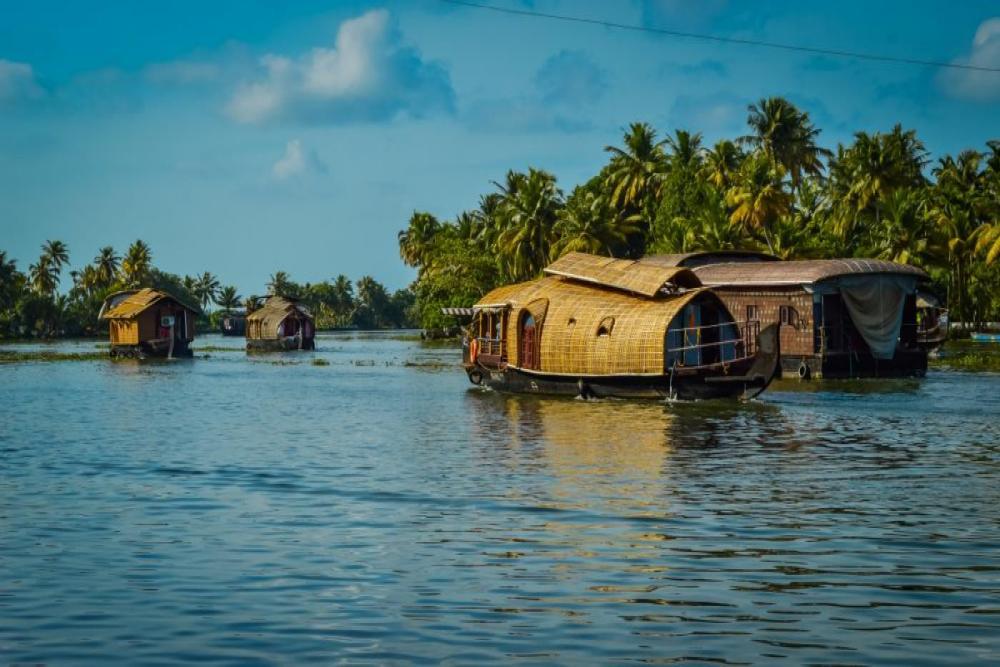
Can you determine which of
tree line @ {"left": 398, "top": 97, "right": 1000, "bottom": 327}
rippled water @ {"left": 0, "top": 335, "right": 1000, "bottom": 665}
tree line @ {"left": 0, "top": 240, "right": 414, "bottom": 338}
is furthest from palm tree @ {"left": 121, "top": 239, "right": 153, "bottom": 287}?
rippled water @ {"left": 0, "top": 335, "right": 1000, "bottom": 665}

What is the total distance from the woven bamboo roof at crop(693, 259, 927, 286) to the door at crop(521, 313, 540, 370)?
28.4ft

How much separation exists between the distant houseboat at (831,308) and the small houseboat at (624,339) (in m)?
4.98

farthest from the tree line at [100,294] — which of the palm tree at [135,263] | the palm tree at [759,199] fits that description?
the palm tree at [759,199]

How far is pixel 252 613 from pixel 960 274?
219 feet

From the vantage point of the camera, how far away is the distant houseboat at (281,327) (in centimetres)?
8438

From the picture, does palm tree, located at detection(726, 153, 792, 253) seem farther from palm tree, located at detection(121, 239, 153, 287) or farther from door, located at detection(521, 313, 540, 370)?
palm tree, located at detection(121, 239, 153, 287)

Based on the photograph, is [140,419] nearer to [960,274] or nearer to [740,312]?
[740,312]

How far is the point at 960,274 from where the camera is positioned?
69.6 m

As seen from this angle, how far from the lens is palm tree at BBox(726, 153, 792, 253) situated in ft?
212


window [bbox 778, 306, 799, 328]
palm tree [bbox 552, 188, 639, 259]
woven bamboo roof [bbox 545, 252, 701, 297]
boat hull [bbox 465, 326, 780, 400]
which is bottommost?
boat hull [bbox 465, 326, 780, 400]

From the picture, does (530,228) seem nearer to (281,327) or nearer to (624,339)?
(281,327)

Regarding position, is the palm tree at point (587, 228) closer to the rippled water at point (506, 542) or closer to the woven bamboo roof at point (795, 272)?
the woven bamboo roof at point (795, 272)

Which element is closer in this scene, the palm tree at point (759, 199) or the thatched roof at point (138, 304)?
the palm tree at point (759, 199)

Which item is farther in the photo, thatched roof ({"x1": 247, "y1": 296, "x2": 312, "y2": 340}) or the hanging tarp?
thatched roof ({"x1": 247, "y1": 296, "x2": 312, "y2": 340})
